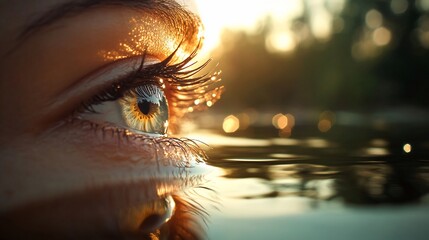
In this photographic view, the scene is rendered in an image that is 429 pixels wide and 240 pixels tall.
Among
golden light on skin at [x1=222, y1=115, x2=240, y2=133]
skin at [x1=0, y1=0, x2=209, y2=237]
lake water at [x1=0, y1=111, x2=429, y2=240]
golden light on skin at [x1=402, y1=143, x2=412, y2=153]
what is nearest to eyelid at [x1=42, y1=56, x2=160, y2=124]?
skin at [x1=0, y1=0, x2=209, y2=237]

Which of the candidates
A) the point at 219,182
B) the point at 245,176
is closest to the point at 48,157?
the point at 219,182

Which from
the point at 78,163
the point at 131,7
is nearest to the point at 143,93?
the point at 131,7

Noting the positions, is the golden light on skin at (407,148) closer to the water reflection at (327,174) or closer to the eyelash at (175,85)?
the water reflection at (327,174)

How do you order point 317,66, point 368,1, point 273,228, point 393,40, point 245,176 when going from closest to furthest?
1. point 273,228
2. point 245,176
3. point 368,1
4. point 393,40
5. point 317,66

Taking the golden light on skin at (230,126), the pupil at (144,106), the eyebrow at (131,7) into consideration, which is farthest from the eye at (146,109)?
the golden light on skin at (230,126)

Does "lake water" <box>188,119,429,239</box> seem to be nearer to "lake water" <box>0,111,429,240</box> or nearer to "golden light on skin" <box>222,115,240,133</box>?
"lake water" <box>0,111,429,240</box>

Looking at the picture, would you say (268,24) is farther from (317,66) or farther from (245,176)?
(245,176)

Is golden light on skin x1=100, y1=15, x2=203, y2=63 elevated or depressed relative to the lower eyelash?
elevated
